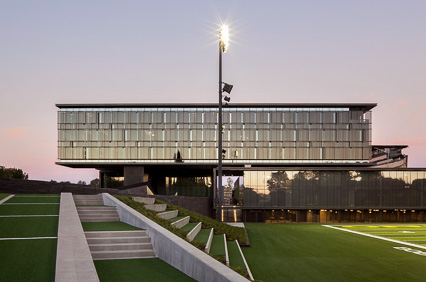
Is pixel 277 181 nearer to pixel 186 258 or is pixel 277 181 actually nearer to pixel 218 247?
pixel 218 247

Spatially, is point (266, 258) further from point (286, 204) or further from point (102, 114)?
point (102, 114)


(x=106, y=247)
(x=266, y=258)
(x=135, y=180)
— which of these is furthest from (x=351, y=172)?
(x=106, y=247)

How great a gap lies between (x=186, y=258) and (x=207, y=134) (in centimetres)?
6190

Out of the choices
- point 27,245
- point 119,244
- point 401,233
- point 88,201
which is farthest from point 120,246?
point 401,233

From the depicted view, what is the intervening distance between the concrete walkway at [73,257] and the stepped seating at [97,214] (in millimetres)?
2845

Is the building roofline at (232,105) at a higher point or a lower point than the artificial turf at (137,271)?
higher

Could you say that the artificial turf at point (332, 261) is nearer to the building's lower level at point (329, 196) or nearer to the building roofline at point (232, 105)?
the building's lower level at point (329, 196)

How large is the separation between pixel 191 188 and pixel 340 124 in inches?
1221

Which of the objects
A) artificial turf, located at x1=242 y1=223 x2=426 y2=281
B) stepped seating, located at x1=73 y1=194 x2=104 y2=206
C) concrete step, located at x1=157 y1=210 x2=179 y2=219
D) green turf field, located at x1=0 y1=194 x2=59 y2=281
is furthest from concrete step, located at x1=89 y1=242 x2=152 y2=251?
stepped seating, located at x1=73 y1=194 x2=104 y2=206

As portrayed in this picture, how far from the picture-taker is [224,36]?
2086 centimetres

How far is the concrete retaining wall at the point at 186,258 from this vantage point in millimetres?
6805

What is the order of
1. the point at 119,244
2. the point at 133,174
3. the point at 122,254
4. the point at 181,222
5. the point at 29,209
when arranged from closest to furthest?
the point at 122,254 → the point at 119,244 → the point at 29,209 → the point at 181,222 → the point at 133,174

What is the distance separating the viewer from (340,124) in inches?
2763

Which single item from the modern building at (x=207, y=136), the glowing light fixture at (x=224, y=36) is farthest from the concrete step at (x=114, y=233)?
the modern building at (x=207, y=136)
